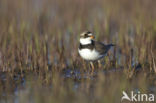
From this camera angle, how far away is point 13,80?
894cm

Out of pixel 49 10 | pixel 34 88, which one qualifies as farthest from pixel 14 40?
pixel 49 10

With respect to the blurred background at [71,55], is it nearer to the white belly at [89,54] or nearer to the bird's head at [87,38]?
the white belly at [89,54]

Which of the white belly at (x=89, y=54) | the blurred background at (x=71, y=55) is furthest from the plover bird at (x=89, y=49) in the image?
the blurred background at (x=71, y=55)

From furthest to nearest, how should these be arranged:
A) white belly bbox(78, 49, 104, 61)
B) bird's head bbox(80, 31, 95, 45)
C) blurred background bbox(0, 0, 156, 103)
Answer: bird's head bbox(80, 31, 95, 45) < white belly bbox(78, 49, 104, 61) < blurred background bbox(0, 0, 156, 103)

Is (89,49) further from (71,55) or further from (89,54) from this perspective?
(71,55)

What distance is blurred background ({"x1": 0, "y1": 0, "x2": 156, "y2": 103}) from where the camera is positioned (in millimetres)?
7277

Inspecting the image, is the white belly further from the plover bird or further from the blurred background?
the blurred background

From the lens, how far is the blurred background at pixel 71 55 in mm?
7277

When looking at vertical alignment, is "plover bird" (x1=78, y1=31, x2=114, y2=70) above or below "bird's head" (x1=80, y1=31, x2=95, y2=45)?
below

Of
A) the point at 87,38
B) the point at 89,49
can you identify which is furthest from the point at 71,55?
the point at 89,49

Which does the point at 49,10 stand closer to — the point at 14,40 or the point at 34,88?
the point at 14,40

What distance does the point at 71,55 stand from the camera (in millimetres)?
10992

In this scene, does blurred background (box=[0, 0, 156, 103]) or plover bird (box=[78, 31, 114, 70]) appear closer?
blurred background (box=[0, 0, 156, 103])

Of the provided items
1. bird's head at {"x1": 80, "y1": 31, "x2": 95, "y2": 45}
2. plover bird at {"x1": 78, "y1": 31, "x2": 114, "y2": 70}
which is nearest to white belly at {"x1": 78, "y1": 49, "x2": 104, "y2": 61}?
plover bird at {"x1": 78, "y1": 31, "x2": 114, "y2": 70}
